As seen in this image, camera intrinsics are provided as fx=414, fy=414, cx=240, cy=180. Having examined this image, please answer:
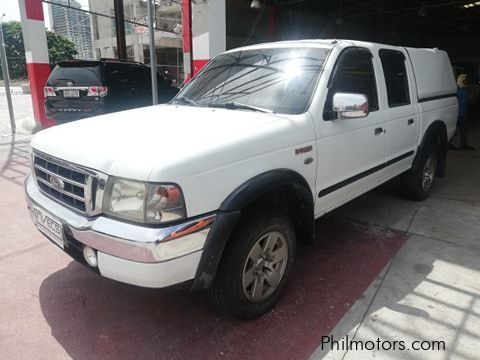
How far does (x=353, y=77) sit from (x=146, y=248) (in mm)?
2514

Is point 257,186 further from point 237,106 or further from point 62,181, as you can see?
point 62,181

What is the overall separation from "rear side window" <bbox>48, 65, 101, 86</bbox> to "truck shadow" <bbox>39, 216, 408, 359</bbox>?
5.58 meters

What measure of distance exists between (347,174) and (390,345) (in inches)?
57.0

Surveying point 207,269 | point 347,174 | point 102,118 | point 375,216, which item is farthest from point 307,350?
point 375,216

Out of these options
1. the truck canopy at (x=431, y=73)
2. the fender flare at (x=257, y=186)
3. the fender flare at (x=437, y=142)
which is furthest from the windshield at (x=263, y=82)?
the fender flare at (x=437, y=142)

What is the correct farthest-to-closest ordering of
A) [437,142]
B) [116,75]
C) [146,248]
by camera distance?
[116,75], [437,142], [146,248]

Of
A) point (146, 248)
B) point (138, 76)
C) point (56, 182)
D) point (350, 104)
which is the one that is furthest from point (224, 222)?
point (138, 76)

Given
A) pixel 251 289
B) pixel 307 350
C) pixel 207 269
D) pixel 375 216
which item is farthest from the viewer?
pixel 375 216

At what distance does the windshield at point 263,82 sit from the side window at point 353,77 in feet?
0.55

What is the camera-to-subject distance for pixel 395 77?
14.3ft

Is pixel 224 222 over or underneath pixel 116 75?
underneath

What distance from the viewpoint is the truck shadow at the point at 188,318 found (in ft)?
8.50

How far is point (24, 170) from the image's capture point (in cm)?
676

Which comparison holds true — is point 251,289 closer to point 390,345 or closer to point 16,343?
point 390,345
